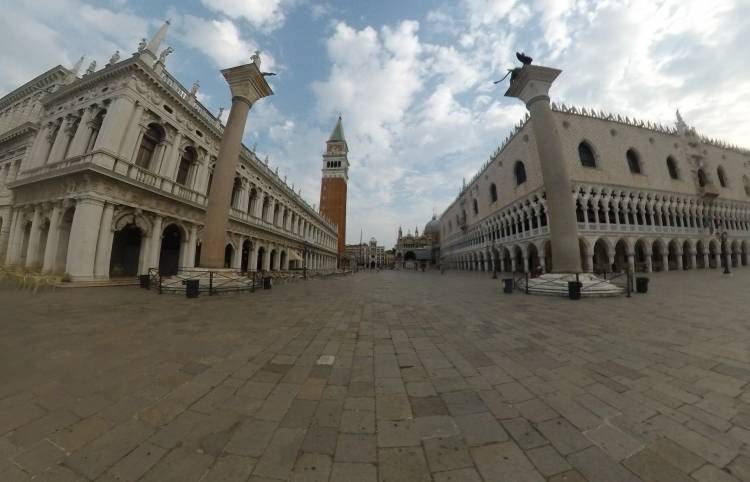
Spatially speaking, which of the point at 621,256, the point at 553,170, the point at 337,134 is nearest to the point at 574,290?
the point at 553,170

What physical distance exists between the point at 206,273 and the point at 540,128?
17694mm

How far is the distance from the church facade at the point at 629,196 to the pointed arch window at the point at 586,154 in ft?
0.36

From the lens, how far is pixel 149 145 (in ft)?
52.5

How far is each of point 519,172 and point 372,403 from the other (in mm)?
35028

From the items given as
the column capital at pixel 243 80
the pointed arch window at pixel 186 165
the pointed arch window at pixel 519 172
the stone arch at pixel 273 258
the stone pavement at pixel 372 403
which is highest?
the pointed arch window at pixel 519 172

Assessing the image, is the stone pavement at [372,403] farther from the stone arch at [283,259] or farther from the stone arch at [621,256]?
the stone arch at [621,256]

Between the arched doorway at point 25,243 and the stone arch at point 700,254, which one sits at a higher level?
the stone arch at point 700,254

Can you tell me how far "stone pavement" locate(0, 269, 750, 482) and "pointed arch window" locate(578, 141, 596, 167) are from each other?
28665 mm

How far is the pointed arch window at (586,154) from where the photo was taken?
88.2ft

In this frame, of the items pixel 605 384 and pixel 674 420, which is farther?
pixel 605 384

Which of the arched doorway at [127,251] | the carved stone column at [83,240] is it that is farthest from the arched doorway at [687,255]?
the arched doorway at [127,251]

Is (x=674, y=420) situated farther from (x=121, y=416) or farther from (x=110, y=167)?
(x=110, y=167)

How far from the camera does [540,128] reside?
1239 centimetres

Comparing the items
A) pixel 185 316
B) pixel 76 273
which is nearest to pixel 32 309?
pixel 185 316
